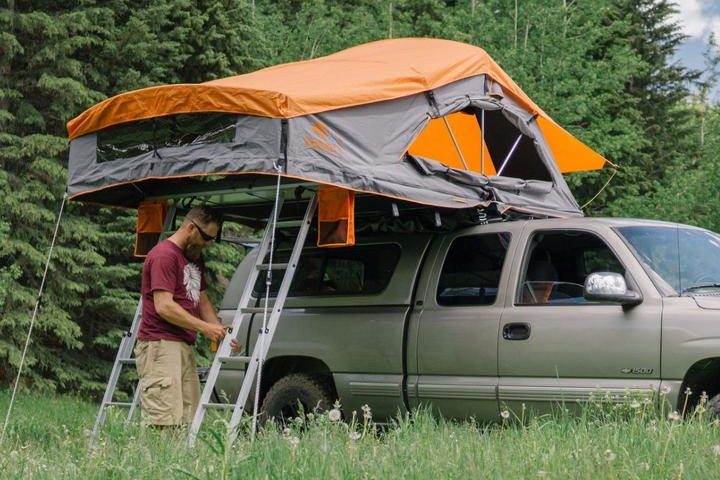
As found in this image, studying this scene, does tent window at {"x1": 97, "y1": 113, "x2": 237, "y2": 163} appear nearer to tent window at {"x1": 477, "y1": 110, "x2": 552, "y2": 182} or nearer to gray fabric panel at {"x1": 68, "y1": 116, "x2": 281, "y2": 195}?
gray fabric panel at {"x1": 68, "y1": 116, "x2": 281, "y2": 195}

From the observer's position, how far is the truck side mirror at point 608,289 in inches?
267

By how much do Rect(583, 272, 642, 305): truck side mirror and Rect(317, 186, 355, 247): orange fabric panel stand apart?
1695 millimetres

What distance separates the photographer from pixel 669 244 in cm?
746

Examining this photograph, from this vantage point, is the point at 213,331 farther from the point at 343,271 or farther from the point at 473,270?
the point at 473,270

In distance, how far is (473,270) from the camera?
7984 millimetres

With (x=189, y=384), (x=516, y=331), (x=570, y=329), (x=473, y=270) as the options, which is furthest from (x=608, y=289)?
(x=189, y=384)

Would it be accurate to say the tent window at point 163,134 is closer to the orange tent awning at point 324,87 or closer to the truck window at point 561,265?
the orange tent awning at point 324,87

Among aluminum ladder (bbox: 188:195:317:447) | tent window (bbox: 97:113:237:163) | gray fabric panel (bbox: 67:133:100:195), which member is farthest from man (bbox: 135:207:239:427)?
gray fabric panel (bbox: 67:133:100:195)

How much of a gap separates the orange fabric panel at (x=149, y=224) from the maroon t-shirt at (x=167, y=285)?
5.43 feet

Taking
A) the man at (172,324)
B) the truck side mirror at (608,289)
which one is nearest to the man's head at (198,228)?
the man at (172,324)

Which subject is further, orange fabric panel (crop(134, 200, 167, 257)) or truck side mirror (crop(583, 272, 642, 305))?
orange fabric panel (crop(134, 200, 167, 257))

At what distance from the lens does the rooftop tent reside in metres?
7.42

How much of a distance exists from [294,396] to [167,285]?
1.55 m

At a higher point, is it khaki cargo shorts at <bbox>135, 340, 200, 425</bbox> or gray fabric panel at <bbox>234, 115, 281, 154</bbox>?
gray fabric panel at <bbox>234, 115, 281, 154</bbox>
